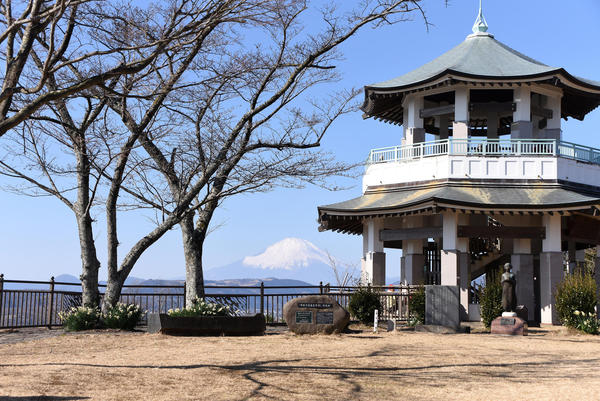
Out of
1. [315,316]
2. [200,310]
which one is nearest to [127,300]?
[200,310]

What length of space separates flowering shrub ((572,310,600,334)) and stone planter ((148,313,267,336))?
1037cm

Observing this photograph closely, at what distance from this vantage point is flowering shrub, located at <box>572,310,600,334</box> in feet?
72.5

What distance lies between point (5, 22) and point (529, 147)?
2157 centimetres

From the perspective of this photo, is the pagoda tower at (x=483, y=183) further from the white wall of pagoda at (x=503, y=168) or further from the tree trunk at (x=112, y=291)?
the tree trunk at (x=112, y=291)

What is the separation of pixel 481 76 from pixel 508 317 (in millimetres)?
10343

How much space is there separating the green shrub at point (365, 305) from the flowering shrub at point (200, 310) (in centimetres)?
496

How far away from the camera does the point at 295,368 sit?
13281 mm

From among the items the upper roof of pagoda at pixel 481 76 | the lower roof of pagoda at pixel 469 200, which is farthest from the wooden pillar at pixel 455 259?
the upper roof of pagoda at pixel 481 76

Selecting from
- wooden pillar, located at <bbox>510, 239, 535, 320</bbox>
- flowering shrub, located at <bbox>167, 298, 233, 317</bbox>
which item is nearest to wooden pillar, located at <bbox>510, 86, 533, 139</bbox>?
wooden pillar, located at <bbox>510, 239, 535, 320</bbox>

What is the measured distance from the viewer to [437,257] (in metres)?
32.7

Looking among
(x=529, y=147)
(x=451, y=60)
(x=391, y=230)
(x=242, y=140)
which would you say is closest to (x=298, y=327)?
(x=242, y=140)

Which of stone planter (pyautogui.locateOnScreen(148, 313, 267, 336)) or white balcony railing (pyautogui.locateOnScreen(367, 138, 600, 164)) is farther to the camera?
white balcony railing (pyautogui.locateOnScreen(367, 138, 600, 164))

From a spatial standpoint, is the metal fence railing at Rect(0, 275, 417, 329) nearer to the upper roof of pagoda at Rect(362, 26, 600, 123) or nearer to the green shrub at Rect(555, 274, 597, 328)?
the green shrub at Rect(555, 274, 597, 328)

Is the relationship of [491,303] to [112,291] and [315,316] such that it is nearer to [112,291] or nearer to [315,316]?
[315,316]
